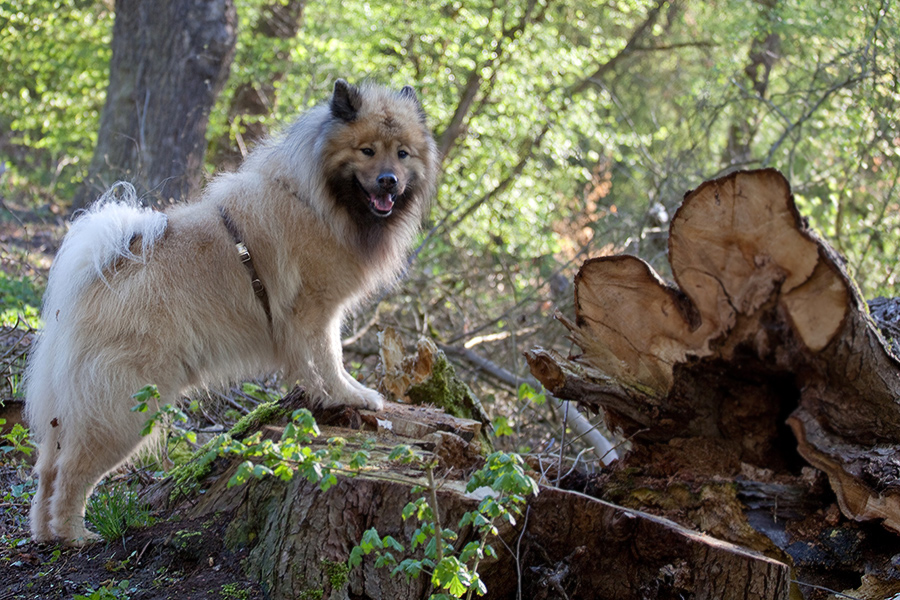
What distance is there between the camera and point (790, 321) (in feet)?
9.11

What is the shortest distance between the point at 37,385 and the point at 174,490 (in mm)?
882

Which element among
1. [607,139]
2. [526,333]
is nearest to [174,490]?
[526,333]

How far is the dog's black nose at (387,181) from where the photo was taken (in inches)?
161

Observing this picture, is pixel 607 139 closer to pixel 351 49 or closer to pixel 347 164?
pixel 351 49

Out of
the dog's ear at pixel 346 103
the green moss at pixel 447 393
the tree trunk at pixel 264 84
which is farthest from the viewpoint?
the tree trunk at pixel 264 84

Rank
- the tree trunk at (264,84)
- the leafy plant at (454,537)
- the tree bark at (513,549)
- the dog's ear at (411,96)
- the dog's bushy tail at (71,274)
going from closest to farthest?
the leafy plant at (454,537)
the tree bark at (513,549)
the dog's bushy tail at (71,274)
the dog's ear at (411,96)
the tree trunk at (264,84)

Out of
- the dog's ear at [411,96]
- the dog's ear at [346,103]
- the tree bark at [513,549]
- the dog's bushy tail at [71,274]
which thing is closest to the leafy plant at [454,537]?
the tree bark at [513,549]

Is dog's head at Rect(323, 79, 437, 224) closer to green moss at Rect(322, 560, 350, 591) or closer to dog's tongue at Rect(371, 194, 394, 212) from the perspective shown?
dog's tongue at Rect(371, 194, 394, 212)

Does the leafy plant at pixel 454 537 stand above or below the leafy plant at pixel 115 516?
above

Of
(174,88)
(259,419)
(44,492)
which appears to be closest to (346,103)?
(259,419)

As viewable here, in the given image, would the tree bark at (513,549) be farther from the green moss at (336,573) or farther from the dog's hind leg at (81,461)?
the dog's hind leg at (81,461)

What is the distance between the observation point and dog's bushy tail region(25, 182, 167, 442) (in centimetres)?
353

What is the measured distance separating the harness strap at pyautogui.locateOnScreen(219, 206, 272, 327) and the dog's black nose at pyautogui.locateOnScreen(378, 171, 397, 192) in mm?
829

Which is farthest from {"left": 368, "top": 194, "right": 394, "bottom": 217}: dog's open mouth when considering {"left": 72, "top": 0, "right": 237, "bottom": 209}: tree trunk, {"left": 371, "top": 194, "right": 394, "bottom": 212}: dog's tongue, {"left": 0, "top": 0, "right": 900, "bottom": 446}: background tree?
{"left": 72, "top": 0, "right": 237, "bottom": 209}: tree trunk
